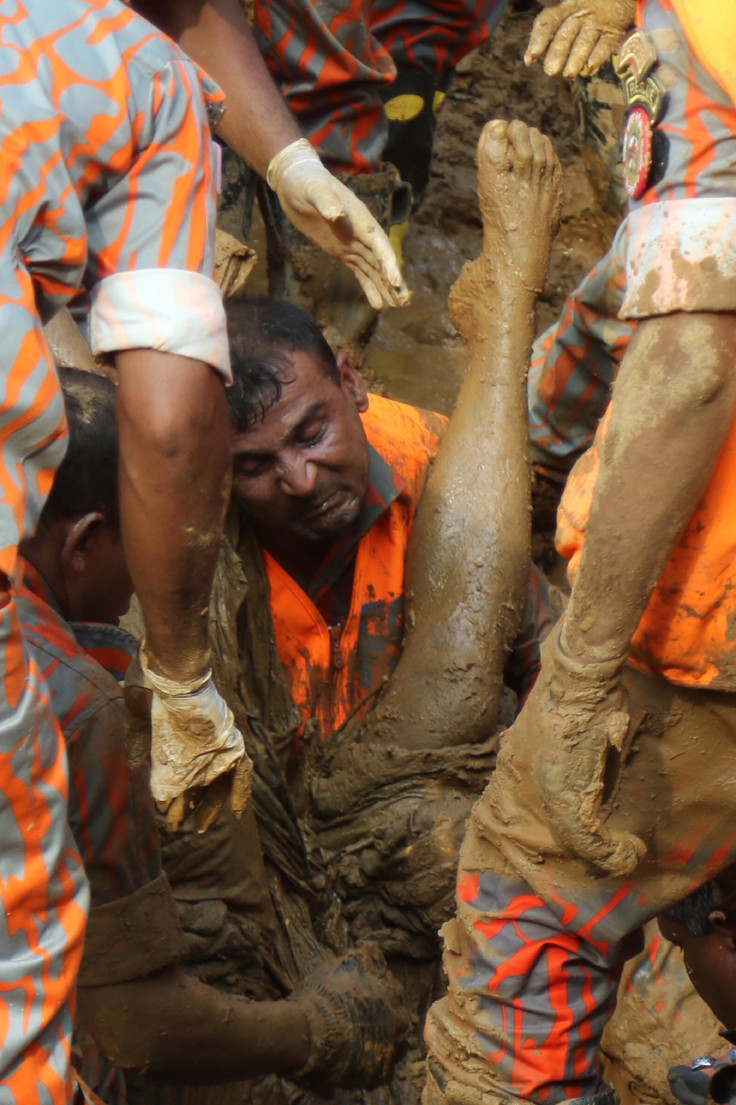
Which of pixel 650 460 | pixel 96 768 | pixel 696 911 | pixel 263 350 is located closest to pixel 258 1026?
pixel 96 768

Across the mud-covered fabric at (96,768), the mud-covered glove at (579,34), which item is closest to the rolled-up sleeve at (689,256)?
the mud-covered glove at (579,34)

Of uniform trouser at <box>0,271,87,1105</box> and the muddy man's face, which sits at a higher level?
uniform trouser at <box>0,271,87,1105</box>

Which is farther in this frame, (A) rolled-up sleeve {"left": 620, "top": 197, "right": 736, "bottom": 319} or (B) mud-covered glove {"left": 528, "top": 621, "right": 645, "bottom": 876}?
(B) mud-covered glove {"left": 528, "top": 621, "right": 645, "bottom": 876}

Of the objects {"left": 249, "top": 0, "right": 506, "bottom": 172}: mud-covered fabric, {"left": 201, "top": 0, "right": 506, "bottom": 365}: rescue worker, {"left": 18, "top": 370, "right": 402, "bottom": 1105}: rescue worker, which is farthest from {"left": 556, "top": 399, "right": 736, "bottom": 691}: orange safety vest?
{"left": 249, "top": 0, "right": 506, "bottom": 172}: mud-covered fabric

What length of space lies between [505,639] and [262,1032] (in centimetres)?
98

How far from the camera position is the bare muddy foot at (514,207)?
2.65 metres

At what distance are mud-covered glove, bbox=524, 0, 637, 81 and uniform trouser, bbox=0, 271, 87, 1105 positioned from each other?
76 centimetres

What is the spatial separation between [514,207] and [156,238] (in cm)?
141

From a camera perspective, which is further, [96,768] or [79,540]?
[79,540]

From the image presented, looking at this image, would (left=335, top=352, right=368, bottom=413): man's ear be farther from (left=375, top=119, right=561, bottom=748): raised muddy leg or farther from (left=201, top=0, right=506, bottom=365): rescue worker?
(left=201, top=0, right=506, bottom=365): rescue worker

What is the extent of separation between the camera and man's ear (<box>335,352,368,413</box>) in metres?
2.76

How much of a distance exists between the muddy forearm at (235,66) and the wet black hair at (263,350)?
376mm

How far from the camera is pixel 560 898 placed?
67.9 inches

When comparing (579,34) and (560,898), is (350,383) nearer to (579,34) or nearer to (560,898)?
(579,34)
